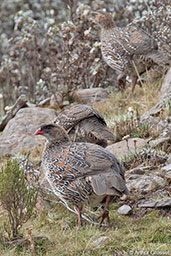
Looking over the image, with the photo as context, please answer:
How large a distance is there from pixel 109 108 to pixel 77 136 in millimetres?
2547

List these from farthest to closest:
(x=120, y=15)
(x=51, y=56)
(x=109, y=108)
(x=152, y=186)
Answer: (x=120, y=15)
(x=51, y=56)
(x=109, y=108)
(x=152, y=186)

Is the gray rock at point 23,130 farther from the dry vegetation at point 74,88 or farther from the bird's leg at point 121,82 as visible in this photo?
the bird's leg at point 121,82

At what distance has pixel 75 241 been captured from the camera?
485cm

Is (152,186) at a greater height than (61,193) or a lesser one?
lesser

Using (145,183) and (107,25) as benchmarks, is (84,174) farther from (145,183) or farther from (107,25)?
(107,25)

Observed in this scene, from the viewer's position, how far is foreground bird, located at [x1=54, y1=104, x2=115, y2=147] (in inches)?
274

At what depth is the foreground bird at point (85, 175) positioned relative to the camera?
16.2 ft

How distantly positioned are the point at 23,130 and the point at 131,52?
245cm

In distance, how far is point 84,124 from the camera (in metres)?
7.07

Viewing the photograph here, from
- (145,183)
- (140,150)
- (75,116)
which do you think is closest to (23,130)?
(75,116)

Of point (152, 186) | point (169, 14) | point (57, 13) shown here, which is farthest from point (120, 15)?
point (152, 186)

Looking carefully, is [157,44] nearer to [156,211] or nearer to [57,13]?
[156,211]

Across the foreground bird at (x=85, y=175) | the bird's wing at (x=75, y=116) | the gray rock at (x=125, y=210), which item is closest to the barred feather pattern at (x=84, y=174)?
the foreground bird at (x=85, y=175)

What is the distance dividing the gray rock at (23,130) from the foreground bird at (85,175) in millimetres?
3034
